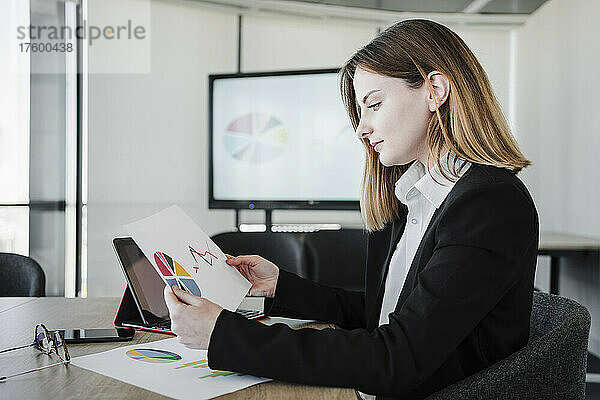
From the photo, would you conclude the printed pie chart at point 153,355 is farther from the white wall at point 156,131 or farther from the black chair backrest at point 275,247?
the white wall at point 156,131

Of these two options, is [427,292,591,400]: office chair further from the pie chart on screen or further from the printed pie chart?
the pie chart on screen

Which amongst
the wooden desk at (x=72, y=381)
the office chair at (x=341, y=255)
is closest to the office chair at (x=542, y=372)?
the wooden desk at (x=72, y=381)

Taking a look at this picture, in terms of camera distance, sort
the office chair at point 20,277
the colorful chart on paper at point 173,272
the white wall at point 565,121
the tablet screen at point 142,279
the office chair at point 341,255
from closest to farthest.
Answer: the colorful chart on paper at point 173,272, the tablet screen at point 142,279, the office chair at point 20,277, the office chair at point 341,255, the white wall at point 565,121

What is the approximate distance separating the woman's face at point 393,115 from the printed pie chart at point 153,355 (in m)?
0.55

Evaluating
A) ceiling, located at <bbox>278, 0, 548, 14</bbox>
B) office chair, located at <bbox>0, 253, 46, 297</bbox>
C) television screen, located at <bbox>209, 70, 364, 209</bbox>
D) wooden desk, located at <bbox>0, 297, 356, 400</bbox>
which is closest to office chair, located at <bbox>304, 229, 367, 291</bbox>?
television screen, located at <bbox>209, 70, 364, 209</bbox>

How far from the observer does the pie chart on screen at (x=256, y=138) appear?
158 inches

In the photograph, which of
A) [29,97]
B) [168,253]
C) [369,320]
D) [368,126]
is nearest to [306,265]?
[369,320]

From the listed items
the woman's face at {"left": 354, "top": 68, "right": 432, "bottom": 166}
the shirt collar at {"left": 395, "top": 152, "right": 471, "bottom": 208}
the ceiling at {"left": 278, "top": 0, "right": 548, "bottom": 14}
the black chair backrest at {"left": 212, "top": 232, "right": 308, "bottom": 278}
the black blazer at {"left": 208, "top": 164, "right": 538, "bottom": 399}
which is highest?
the ceiling at {"left": 278, "top": 0, "right": 548, "bottom": 14}

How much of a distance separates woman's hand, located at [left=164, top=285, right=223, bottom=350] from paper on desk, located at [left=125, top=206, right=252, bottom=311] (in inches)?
2.1

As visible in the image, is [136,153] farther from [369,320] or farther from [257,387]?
[257,387]

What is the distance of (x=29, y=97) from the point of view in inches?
152

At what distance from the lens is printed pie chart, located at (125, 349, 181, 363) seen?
A: 109 centimetres

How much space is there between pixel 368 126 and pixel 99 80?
3490 millimetres

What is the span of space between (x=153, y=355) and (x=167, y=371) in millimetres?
110
